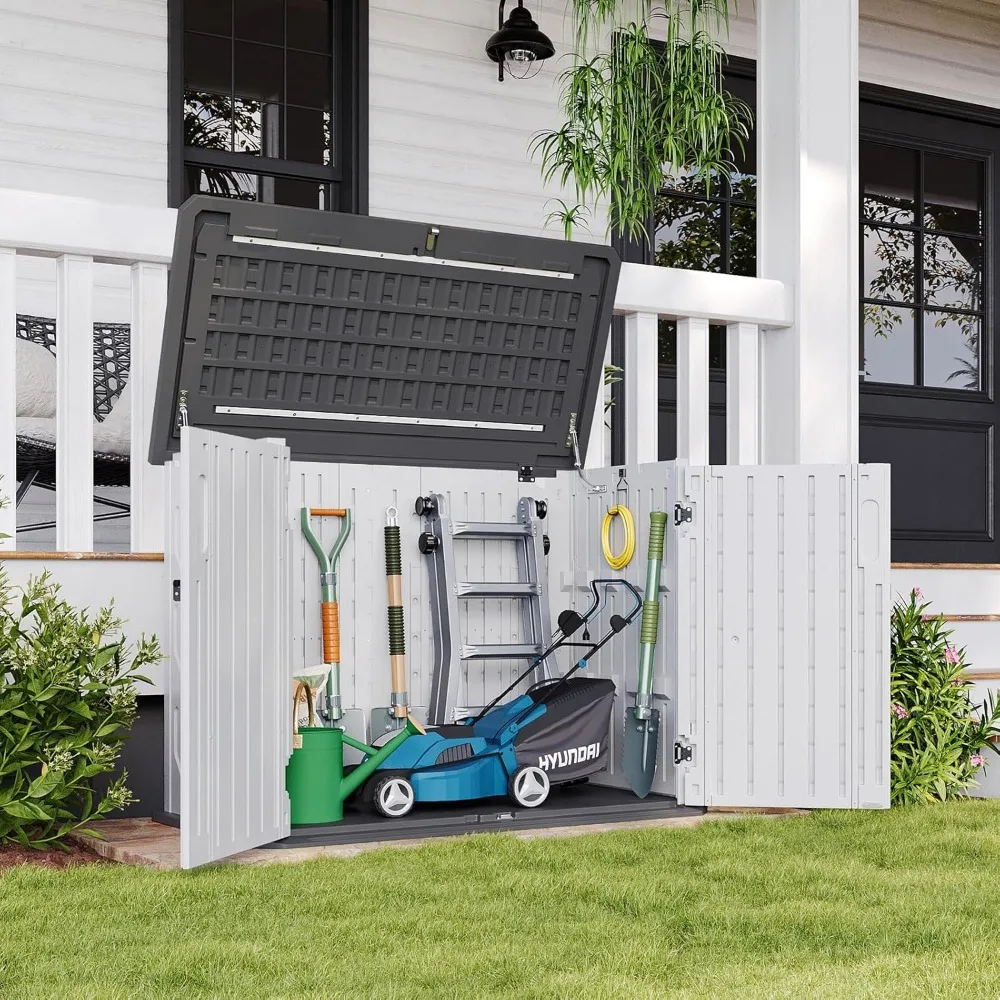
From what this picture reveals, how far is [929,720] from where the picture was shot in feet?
15.9

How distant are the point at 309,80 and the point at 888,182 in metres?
3.22

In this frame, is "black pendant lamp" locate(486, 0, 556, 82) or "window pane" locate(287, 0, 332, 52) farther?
"window pane" locate(287, 0, 332, 52)

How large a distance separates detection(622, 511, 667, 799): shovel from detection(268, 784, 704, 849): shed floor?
0.30ft

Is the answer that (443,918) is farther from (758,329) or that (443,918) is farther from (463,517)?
(758,329)

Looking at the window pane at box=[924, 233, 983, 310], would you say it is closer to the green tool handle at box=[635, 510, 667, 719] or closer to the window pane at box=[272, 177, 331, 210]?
the window pane at box=[272, 177, 331, 210]

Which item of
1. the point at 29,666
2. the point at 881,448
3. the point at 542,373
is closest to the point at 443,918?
the point at 29,666

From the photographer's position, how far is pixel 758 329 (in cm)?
531

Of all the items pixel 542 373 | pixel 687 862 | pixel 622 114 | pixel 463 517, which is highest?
pixel 622 114

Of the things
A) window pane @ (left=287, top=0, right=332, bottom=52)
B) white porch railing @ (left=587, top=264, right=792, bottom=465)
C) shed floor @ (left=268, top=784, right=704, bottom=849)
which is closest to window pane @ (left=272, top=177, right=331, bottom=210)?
window pane @ (left=287, top=0, right=332, bottom=52)

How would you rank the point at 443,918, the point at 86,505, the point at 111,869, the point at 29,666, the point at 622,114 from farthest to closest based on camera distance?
the point at 622,114 < the point at 86,505 < the point at 29,666 < the point at 111,869 < the point at 443,918

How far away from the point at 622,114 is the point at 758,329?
964 millimetres

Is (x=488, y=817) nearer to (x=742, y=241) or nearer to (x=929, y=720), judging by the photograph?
(x=929, y=720)

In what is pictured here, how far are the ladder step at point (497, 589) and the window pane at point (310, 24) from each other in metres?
2.80

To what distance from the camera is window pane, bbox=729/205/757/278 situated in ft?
22.6
